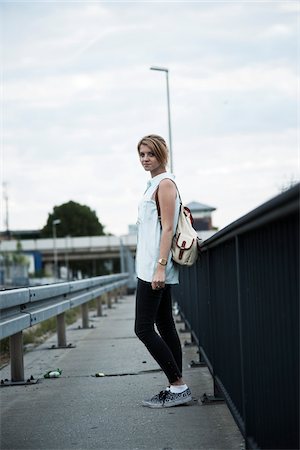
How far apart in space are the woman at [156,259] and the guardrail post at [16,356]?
1725mm

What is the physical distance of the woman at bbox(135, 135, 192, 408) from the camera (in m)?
5.69

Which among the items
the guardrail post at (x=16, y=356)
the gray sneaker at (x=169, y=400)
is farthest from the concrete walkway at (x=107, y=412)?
the guardrail post at (x=16, y=356)

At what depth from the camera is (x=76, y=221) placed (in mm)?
111438

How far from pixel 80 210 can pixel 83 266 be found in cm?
2085

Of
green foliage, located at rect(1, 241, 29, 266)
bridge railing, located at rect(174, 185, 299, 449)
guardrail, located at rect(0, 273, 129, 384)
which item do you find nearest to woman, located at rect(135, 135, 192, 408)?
bridge railing, located at rect(174, 185, 299, 449)

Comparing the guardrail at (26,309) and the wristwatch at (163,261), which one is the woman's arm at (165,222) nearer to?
the wristwatch at (163,261)

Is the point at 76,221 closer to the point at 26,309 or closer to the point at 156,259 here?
the point at 26,309

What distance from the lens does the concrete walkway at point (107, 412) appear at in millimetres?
4828

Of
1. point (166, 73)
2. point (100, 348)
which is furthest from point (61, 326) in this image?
point (166, 73)

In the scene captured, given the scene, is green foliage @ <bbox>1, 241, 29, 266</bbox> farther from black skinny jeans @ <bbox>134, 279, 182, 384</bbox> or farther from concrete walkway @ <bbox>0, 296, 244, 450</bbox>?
black skinny jeans @ <bbox>134, 279, 182, 384</bbox>

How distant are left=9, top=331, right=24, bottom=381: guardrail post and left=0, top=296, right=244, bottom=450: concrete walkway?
0.60ft

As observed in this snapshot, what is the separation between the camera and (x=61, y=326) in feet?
35.5

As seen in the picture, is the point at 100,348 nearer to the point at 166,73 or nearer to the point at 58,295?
the point at 58,295

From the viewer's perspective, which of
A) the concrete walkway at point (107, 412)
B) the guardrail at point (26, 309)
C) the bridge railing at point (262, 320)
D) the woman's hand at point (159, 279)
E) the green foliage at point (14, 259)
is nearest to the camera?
the bridge railing at point (262, 320)
